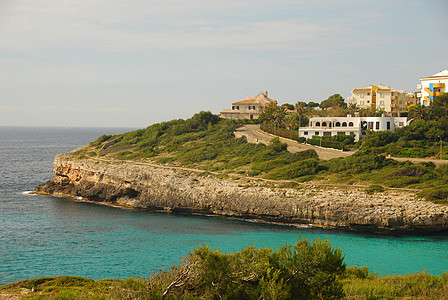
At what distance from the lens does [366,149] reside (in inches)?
2677

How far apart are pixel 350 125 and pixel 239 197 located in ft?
110

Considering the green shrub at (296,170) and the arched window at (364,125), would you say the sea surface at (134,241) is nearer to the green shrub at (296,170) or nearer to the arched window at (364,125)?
the green shrub at (296,170)

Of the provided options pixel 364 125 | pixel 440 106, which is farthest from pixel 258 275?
pixel 440 106

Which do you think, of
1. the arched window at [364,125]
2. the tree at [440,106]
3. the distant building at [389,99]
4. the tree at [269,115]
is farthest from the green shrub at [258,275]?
the distant building at [389,99]

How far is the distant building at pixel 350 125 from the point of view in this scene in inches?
3054

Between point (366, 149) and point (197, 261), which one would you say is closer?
point (197, 261)

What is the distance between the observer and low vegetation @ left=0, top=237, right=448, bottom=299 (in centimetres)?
1967

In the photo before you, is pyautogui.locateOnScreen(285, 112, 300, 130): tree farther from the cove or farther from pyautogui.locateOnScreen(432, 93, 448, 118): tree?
the cove

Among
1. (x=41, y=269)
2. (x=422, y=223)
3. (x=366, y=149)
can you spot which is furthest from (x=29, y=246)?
(x=366, y=149)

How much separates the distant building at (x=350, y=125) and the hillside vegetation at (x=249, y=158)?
777 centimetres

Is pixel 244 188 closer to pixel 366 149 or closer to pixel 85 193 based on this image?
pixel 366 149

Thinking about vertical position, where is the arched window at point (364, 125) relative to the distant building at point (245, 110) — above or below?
below

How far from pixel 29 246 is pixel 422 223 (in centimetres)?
4159

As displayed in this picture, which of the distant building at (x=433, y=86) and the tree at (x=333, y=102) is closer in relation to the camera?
the distant building at (x=433, y=86)
